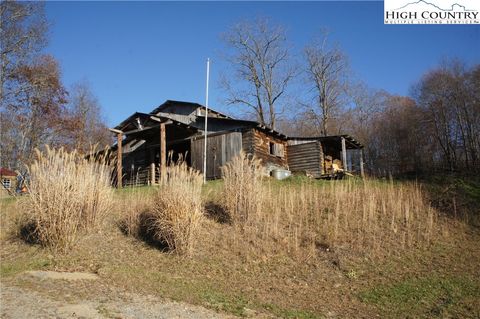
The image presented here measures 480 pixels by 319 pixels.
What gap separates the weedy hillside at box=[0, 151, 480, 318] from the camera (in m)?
6.32

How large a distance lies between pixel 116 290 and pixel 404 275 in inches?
224

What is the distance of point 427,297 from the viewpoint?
21.1ft

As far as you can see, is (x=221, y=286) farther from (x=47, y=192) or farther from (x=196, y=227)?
(x=47, y=192)

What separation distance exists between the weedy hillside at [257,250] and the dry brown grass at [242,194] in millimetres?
29

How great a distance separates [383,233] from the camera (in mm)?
9719

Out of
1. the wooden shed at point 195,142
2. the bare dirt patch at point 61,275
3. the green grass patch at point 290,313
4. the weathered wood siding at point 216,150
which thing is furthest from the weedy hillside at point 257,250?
the weathered wood siding at point 216,150

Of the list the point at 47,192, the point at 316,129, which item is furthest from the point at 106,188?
the point at 316,129

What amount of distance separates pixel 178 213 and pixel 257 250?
2.05 m

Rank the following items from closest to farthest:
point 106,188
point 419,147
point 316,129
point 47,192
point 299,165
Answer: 1. point 47,192
2. point 106,188
3. point 299,165
4. point 419,147
5. point 316,129

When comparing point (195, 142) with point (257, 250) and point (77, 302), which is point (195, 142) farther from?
point (77, 302)

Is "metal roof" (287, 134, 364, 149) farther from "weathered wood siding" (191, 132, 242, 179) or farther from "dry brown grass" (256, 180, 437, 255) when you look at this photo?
"dry brown grass" (256, 180, 437, 255)

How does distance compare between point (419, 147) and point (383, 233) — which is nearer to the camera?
point (383, 233)

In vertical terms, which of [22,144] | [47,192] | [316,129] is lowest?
[47,192]

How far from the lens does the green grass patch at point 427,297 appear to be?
590cm
